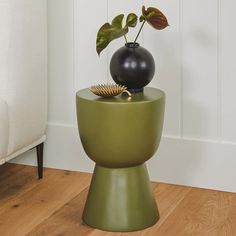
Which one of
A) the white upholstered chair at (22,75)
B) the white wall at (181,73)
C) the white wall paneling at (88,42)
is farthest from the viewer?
the white wall paneling at (88,42)

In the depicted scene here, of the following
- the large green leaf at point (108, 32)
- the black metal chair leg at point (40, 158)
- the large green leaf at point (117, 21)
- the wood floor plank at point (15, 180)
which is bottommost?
the wood floor plank at point (15, 180)

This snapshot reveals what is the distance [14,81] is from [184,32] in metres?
0.66

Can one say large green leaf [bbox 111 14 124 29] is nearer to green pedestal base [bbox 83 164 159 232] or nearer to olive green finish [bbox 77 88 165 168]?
olive green finish [bbox 77 88 165 168]

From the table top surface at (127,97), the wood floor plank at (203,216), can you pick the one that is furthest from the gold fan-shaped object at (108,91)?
the wood floor plank at (203,216)

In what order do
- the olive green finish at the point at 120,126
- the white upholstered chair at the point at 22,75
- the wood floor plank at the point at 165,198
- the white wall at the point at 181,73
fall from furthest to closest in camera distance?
the white wall at the point at 181,73 < the white upholstered chair at the point at 22,75 < the wood floor plank at the point at 165,198 < the olive green finish at the point at 120,126

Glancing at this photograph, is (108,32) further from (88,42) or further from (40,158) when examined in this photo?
(40,158)

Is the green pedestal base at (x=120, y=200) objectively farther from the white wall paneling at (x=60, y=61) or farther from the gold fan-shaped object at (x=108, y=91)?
the white wall paneling at (x=60, y=61)

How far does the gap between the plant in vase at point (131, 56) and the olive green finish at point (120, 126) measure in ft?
0.20

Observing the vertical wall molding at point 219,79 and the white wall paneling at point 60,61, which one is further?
the white wall paneling at point 60,61

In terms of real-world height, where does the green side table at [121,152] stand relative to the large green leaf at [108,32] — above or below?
below

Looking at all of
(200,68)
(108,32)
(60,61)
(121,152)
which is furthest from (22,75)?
(200,68)

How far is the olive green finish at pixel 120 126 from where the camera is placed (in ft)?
6.28

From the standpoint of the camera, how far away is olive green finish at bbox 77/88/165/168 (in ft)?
6.28

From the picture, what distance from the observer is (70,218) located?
211 centimetres
